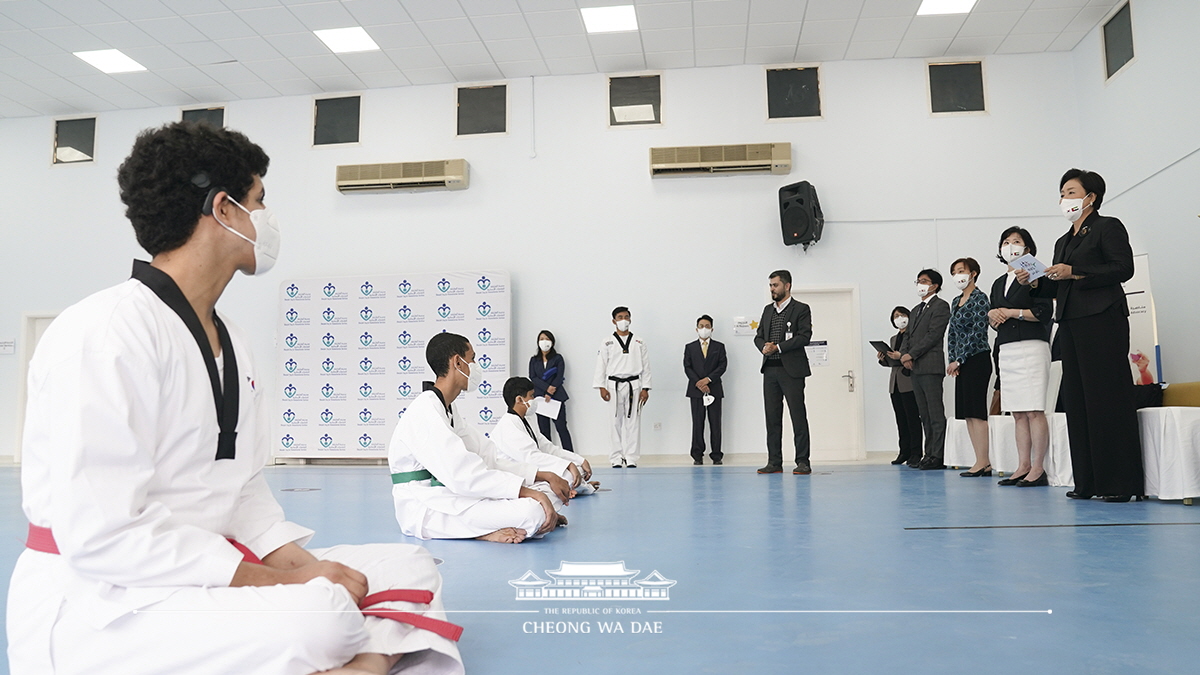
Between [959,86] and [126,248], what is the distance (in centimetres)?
1047

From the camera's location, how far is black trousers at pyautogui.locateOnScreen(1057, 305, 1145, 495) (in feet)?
12.5

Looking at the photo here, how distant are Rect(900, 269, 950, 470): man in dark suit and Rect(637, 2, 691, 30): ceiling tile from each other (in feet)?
11.9

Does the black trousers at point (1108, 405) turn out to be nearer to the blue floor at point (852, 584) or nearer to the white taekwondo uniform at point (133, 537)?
the blue floor at point (852, 584)

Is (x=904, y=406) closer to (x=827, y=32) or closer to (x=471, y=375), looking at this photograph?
(x=827, y=32)

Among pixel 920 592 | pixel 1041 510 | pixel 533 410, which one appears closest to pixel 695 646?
pixel 920 592

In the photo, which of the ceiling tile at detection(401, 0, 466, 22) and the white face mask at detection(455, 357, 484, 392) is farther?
the ceiling tile at detection(401, 0, 466, 22)

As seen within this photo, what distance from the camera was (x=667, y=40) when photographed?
8391mm

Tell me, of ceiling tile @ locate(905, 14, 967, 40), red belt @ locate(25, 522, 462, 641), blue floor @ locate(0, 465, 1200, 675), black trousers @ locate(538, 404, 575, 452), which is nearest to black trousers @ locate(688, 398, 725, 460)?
black trousers @ locate(538, 404, 575, 452)

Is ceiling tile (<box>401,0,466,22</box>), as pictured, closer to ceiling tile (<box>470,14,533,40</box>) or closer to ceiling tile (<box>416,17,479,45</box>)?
ceiling tile (<box>416,17,479,45</box>)

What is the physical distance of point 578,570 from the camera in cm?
251

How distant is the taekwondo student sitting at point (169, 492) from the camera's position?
1.03m

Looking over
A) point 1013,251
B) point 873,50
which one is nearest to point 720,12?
point 873,50

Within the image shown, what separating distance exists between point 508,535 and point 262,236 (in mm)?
1939

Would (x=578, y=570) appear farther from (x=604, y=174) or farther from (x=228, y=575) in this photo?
(x=604, y=174)
